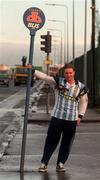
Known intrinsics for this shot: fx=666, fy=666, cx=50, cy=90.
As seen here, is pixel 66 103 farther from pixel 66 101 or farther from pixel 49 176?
pixel 49 176

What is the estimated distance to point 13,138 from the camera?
55.9 feet

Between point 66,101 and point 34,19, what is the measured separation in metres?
1.60

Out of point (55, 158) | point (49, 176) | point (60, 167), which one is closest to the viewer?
point (49, 176)

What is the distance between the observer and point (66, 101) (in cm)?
1049

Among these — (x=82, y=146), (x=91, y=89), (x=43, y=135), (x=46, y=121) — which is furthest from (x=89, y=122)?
(x=91, y=89)

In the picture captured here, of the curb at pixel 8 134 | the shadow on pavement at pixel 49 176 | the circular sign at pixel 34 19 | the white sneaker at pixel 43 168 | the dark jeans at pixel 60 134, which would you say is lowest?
the curb at pixel 8 134

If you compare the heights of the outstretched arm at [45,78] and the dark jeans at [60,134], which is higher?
the outstretched arm at [45,78]

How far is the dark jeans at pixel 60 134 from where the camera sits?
10.6 metres

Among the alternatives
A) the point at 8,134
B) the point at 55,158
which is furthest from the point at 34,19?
the point at 8,134

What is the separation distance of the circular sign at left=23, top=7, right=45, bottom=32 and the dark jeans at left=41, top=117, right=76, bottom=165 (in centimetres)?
164

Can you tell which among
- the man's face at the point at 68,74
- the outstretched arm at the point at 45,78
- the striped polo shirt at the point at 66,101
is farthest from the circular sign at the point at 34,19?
the striped polo shirt at the point at 66,101

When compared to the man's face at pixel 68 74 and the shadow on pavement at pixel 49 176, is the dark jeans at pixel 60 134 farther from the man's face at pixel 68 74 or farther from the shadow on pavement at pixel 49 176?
the man's face at pixel 68 74

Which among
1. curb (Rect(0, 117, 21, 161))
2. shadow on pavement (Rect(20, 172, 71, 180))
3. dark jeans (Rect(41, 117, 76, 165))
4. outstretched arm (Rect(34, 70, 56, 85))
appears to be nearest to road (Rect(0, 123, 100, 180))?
shadow on pavement (Rect(20, 172, 71, 180))

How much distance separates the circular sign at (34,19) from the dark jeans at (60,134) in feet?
5.37
